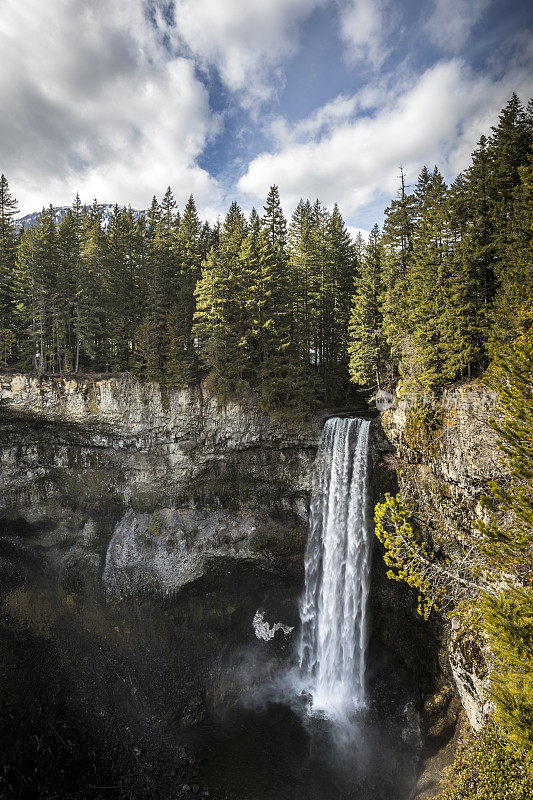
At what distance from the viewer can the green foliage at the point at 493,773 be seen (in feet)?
33.2

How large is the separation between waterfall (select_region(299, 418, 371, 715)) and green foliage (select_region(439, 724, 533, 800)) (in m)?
7.55

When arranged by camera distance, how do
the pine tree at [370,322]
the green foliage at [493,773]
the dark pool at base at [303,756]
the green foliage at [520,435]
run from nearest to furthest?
the green foliage at [520,435]
the green foliage at [493,773]
the dark pool at base at [303,756]
the pine tree at [370,322]

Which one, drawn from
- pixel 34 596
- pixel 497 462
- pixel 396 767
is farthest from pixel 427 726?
pixel 34 596

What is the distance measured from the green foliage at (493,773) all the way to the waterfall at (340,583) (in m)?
7.55

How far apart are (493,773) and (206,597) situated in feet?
57.4

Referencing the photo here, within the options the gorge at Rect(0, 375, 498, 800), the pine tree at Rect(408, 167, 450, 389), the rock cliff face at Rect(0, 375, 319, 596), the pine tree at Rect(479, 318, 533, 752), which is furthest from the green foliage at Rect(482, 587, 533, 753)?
the rock cliff face at Rect(0, 375, 319, 596)

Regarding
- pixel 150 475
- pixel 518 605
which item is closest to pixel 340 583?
pixel 518 605

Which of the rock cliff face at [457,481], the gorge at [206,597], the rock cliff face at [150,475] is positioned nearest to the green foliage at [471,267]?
the rock cliff face at [457,481]

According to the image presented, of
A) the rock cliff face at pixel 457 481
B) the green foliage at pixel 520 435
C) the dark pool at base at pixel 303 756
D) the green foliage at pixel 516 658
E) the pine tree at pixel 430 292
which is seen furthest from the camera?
the pine tree at pixel 430 292

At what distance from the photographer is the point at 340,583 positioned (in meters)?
20.9

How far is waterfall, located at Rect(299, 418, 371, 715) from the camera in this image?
782 inches

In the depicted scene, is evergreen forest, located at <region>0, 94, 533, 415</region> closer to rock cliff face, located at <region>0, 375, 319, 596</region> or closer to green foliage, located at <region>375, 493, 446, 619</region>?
rock cliff face, located at <region>0, 375, 319, 596</region>

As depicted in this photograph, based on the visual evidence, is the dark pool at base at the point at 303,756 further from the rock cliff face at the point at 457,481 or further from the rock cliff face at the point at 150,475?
the rock cliff face at the point at 150,475

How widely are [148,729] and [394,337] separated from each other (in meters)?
25.9
